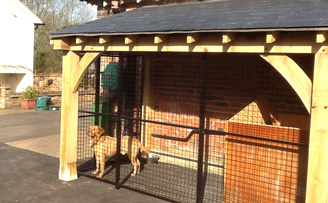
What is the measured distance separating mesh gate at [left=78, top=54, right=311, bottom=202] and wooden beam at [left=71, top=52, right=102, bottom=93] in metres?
0.59

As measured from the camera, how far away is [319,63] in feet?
12.8

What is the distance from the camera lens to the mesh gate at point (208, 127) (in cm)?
498

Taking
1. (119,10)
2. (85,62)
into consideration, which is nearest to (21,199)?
(85,62)

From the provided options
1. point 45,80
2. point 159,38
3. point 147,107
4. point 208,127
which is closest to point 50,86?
point 45,80

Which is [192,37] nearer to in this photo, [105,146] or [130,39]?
[130,39]

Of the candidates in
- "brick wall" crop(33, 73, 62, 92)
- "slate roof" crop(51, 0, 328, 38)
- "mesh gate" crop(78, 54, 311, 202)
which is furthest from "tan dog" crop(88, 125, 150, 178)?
Result: "brick wall" crop(33, 73, 62, 92)

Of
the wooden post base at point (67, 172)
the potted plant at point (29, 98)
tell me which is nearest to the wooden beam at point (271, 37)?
the wooden post base at point (67, 172)

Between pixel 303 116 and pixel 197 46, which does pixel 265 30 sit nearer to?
pixel 197 46

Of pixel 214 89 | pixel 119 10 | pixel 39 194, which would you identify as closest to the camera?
pixel 39 194

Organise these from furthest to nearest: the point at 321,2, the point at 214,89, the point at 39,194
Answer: the point at 214,89, the point at 39,194, the point at 321,2

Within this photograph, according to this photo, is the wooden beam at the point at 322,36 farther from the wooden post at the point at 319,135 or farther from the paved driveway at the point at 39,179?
the paved driveway at the point at 39,179

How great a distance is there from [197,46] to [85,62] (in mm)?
2214

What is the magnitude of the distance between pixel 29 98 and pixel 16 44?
3498mm

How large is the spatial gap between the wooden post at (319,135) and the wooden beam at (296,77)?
0.09 meters
